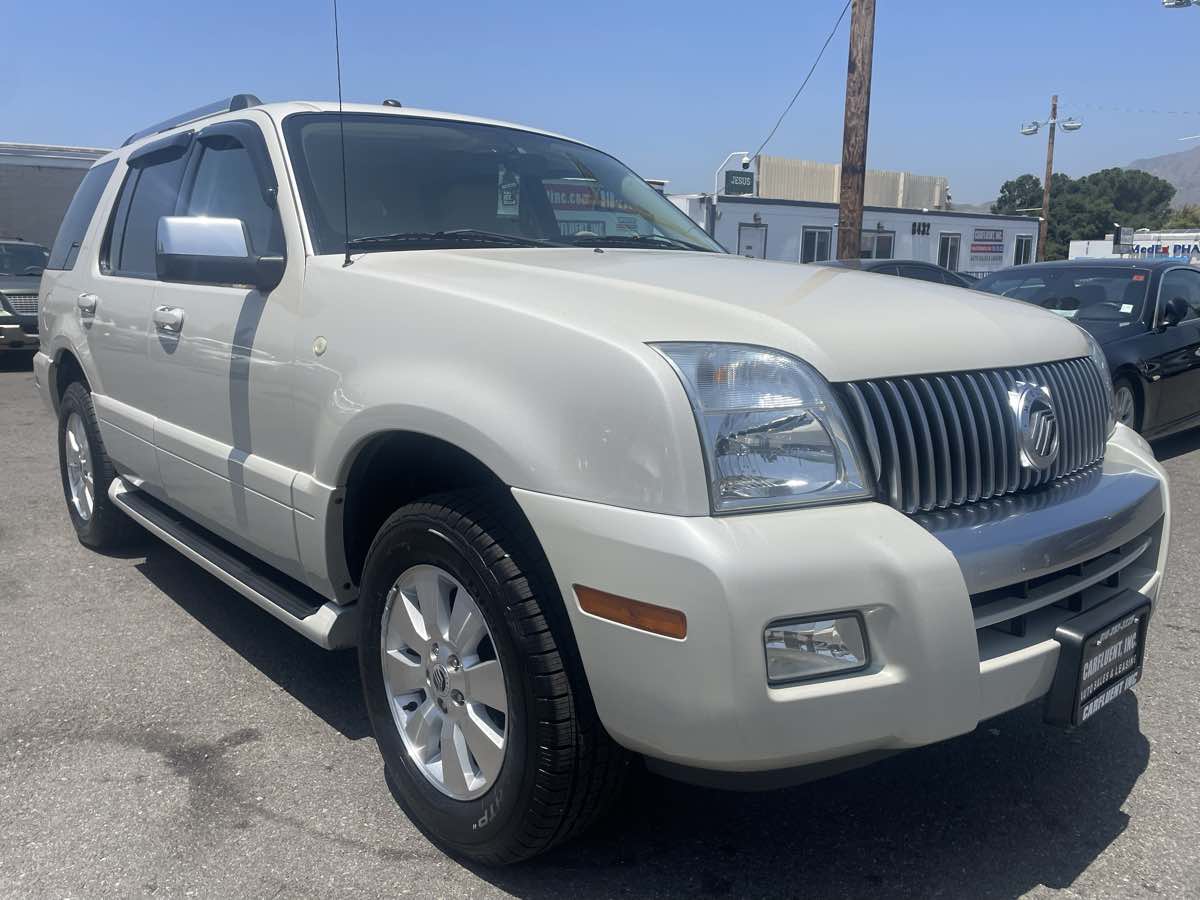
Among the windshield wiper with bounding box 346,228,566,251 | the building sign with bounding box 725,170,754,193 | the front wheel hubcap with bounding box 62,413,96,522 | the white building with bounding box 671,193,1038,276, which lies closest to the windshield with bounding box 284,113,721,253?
the windshield wiper with bounding box 346,228,566,251

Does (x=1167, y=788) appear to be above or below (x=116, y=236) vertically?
below

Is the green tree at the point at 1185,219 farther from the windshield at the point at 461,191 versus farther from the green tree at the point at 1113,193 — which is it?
the windshield at the point at 461,191

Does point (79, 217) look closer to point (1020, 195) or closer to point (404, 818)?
point (404, 818)

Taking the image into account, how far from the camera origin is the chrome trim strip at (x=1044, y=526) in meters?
2.16

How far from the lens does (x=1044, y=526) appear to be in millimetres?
2316

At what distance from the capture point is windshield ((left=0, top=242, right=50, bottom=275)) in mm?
14672

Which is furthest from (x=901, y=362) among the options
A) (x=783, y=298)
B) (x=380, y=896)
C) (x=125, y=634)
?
(x=125, y=634)

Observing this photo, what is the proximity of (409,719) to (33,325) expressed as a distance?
13136 millimetres

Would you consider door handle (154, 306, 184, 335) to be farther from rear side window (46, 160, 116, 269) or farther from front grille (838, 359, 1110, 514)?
front grille (838, 359, 1110, 514)

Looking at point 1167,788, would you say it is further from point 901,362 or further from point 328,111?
point 328,111

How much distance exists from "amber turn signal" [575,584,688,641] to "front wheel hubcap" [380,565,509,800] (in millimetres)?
345

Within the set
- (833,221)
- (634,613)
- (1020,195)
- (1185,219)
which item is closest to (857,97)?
(634,613)

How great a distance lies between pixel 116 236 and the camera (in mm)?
4527

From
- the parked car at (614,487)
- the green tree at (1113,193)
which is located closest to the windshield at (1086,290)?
the parked car at (614,487)
